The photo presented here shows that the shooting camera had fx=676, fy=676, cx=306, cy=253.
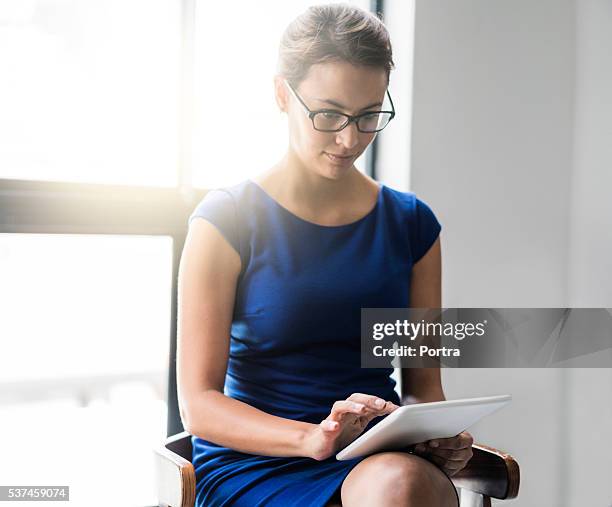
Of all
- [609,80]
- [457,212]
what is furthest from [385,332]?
[609,80]

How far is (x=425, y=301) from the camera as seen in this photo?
1431 millimetres

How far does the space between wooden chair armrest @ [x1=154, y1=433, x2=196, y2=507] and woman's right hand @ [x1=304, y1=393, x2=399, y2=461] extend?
0.64ft

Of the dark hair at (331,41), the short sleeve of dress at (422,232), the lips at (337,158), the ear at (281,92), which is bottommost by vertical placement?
the short sleeve of dress at (422,232)

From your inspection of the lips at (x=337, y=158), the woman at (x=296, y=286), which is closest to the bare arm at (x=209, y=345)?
the woman at (x=296, y=286)

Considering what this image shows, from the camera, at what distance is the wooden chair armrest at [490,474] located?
1200mm

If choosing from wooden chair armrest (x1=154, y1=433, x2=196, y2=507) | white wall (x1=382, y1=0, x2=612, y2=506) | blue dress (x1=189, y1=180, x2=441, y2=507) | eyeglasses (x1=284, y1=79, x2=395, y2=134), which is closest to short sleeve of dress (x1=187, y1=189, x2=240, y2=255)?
blue dress (x1=189, y1=180, x2=441, y2=507)

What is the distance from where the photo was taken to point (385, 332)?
1.35 metres

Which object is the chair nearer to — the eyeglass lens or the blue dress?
the blue dress

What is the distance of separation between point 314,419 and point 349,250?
13.0 inches

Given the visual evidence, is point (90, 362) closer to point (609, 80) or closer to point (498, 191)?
point (498, 191)

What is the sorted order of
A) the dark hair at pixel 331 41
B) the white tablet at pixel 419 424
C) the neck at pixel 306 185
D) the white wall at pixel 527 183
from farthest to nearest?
the white wall at pixel 527 183 < the neck at pixel 306 185 < the dark hair at pixel 331 41 < the white tablet at pixel 419 424

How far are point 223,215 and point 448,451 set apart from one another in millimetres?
575

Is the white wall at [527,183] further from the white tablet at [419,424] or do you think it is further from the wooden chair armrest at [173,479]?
the wooden chair armrest at [173,479]

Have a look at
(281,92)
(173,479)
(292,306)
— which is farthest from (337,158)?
(173,479)
